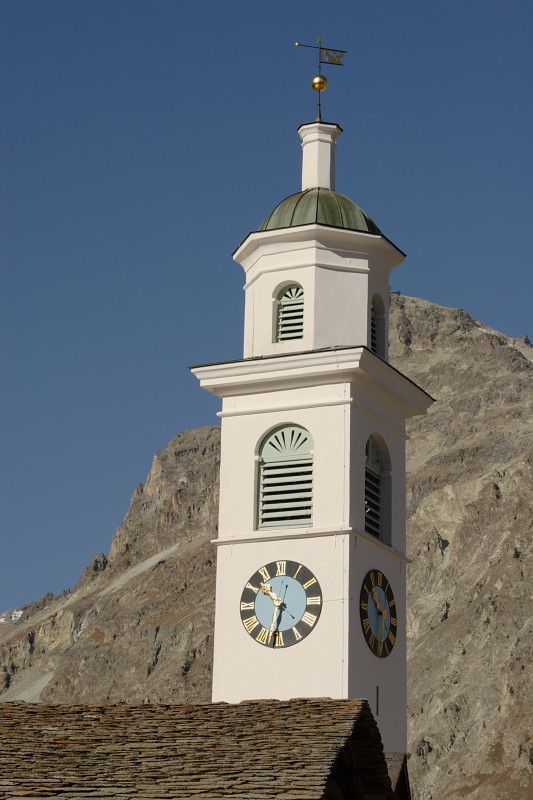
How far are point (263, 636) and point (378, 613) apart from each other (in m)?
2.34

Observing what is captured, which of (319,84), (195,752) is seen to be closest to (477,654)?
(319,84)

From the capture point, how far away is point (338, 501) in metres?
29.0

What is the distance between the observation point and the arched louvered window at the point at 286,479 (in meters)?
29.4

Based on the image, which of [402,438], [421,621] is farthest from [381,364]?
[421,621]

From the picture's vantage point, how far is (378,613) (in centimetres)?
2922

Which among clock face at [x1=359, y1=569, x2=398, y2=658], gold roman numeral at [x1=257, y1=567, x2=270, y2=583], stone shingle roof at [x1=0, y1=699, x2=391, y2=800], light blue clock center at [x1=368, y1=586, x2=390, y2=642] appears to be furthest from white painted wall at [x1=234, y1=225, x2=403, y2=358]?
stone shingle roof at [x1=0, y1=699, x2=391, y2=800]

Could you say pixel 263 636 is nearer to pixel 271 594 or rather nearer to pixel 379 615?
pixel 271 594

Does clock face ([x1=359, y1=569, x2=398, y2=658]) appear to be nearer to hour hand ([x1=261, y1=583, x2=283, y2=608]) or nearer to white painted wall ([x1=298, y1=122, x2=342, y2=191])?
hour hand ([x1=261, y1=583, x2=283, y2=608])

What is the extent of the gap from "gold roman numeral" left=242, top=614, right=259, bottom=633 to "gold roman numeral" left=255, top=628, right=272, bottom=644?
7.4 inches

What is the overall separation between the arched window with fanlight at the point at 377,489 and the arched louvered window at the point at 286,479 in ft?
4.42

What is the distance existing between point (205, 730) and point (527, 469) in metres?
180

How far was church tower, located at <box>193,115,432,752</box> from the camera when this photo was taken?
2827cm

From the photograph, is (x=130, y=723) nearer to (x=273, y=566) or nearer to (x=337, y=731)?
(x=337, y=731)

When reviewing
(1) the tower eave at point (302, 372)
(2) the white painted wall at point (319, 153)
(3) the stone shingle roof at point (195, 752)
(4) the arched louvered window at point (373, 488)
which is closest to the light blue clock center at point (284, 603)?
(4) the arched louvered window at point (373, 488)
